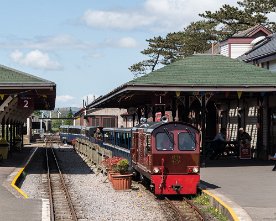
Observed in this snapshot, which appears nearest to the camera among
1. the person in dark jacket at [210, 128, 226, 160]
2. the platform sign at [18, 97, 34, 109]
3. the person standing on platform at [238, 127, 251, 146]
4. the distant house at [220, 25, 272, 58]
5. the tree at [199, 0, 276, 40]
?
the platform sign at [18, 97, 34, 109]

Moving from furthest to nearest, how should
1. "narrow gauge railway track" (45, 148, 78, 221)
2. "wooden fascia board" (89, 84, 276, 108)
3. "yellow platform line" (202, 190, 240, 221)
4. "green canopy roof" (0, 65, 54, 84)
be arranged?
"green canopy roof" (0, 65, 54, 84)
"wooden fascia board" (89, 84, 276, 108)
"narrow gauge railway track" (45, 148, 78, 221)
"yellow platform line" (202, 190, 240, 221)

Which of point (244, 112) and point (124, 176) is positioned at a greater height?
point (244, 112)

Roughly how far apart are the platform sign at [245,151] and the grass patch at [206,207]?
40.3 feet

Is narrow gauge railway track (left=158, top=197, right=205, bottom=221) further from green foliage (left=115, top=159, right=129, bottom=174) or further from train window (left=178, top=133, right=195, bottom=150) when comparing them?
green foliage (left=115, top=159, right=129, bottom=174)

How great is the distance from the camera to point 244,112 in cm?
3164

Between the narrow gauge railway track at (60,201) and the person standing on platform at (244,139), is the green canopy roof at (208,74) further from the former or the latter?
the narrow gauge railway track at (60,201)

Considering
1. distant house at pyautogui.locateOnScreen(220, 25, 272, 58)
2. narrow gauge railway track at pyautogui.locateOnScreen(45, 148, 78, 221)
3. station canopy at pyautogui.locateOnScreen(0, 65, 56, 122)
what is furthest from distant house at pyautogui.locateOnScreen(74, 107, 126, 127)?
narrow gauge railway track at pyautogui.locateOnScreen(45, 148, 78, 221)

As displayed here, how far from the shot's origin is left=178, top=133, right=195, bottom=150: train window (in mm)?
16516

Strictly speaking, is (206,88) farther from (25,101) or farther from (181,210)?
(181,210)

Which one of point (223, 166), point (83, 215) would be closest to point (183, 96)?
point (223, 166)

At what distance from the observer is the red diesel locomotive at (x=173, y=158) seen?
16297mm

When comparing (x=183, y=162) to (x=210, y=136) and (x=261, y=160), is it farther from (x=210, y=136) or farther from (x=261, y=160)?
(x=210, y=136)

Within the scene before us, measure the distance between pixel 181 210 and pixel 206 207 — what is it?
62 cm

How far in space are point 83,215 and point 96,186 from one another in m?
5.94
